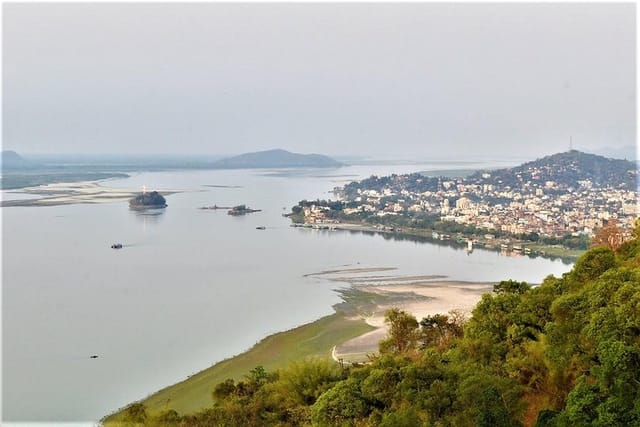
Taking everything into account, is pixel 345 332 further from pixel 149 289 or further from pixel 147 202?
pixel 147 202

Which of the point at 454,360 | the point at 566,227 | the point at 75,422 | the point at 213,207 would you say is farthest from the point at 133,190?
the point at 454,360

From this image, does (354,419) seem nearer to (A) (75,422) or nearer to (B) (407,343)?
(B) (407,343)

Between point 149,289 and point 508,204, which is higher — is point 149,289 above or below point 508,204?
below

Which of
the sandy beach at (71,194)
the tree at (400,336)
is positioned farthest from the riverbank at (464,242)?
the tree at (400,336)

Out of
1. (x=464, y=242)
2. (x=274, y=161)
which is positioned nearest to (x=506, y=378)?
(x=464, y=242)

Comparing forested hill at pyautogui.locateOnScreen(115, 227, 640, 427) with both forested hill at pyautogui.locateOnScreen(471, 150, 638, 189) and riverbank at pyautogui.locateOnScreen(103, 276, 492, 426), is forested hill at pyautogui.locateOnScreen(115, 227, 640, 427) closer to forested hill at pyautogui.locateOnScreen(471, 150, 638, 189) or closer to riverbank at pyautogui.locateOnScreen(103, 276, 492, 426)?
riverbank at pyautogui.locateOnScreen(103, 276, 492, 426)

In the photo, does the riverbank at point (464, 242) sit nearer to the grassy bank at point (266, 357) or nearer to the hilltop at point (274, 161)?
the grassy bank at point (266, 357)

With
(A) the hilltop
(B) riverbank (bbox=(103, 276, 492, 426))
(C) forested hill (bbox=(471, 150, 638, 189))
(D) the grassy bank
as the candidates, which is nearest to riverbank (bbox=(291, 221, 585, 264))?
(B) riverbank (bbox=(103, 276, 492, 426))
